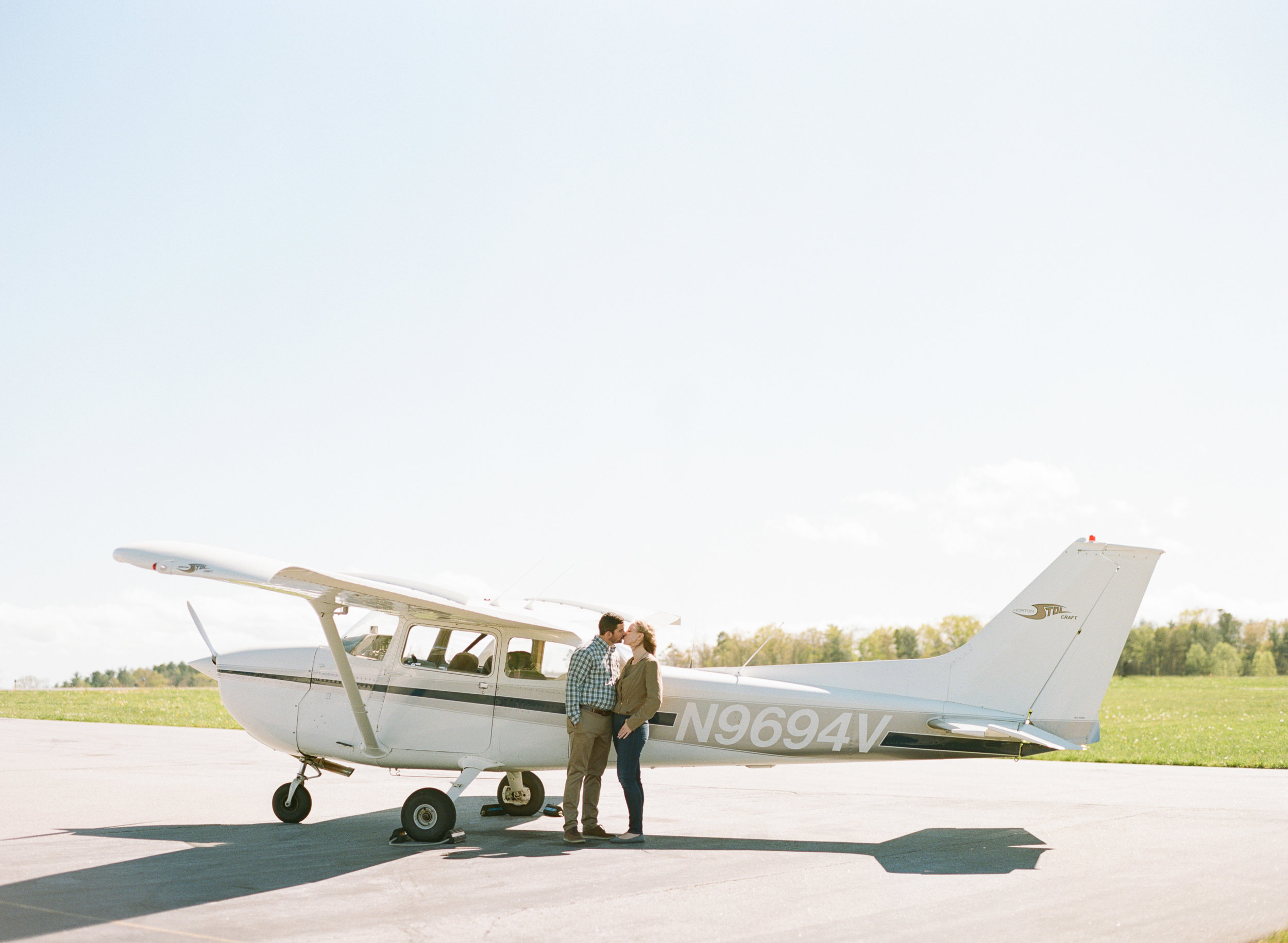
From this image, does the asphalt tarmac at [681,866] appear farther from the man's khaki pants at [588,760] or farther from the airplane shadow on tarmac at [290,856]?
the man's khaki pants at [588,760]

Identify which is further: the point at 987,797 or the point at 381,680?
the point at 987,797

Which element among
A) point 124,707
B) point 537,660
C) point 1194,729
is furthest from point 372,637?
point 124,707

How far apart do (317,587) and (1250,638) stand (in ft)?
324

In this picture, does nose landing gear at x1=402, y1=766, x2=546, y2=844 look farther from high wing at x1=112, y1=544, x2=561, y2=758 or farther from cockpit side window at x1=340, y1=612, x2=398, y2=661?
cockpit side window at x1=340, y1=612, x2=398, y2=661

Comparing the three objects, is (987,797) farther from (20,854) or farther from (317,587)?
(20,854)

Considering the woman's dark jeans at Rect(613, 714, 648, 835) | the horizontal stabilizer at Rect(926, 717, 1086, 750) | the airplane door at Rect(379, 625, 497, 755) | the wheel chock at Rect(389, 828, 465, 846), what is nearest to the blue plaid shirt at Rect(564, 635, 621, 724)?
the woman's dark jeans at Rect(613, 714, 648, 835)

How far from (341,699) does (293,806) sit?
4.07 ft

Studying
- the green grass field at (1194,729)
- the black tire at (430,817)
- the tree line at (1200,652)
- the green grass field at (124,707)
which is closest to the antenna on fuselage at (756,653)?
the black tire at (430,817)

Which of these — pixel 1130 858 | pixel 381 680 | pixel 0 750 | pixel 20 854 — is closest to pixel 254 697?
pixel 381 680

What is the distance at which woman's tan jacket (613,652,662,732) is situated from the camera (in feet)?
28.9

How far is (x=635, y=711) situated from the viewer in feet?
29.3

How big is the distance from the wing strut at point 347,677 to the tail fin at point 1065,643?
5.37 meters

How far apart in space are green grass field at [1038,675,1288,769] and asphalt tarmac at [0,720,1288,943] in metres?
5.04

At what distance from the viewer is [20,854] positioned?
7.94 m
